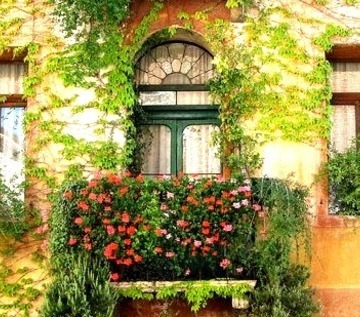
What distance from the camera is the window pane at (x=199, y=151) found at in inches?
499

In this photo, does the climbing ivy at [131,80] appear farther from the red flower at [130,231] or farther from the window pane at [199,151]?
the red flower at [130,231]

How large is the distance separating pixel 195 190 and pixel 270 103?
189cm

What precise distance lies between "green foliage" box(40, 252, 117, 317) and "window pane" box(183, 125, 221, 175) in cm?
243

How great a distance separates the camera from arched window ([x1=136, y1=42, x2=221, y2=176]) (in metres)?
12.7

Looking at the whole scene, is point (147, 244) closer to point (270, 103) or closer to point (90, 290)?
point (90, 290)

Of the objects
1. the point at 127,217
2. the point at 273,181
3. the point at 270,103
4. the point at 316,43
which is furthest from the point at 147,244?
the point at 316,43

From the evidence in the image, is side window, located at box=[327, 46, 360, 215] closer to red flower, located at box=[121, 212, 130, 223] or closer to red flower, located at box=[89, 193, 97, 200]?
red flower, located at box=[121, 212, 130, 223]

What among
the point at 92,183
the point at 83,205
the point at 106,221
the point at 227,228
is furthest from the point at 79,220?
the point at 227,228

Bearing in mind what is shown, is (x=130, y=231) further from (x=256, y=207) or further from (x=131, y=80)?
(x=131, y=80)

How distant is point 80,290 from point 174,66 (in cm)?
395

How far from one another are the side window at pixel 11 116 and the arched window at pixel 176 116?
1.71 meters

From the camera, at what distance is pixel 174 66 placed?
13000 millimetres

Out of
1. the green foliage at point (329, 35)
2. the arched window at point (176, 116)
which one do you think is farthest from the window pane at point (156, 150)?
the green foliage at point (329, 35)

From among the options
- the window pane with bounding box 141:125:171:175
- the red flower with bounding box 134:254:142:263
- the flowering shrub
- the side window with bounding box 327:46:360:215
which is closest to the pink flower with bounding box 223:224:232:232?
the flowering shrub
